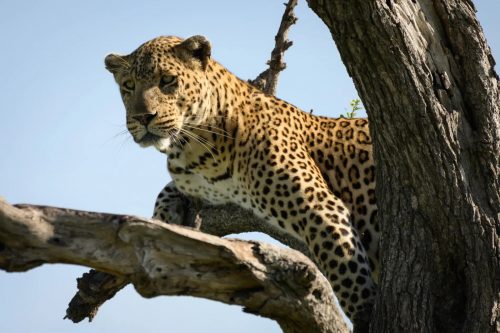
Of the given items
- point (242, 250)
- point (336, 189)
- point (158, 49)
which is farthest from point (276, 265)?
point (158, 49)

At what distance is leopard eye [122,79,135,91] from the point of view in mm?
10828

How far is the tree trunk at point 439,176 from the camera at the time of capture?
Result: 24.5 ft

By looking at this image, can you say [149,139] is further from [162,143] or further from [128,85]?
[128,85]

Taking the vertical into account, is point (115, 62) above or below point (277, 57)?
below

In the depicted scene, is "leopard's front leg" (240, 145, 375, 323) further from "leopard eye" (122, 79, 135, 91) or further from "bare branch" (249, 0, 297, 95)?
"bare branch" (249, 0, 297, 95)

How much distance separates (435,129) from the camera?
7516mm

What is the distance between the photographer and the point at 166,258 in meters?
6.41

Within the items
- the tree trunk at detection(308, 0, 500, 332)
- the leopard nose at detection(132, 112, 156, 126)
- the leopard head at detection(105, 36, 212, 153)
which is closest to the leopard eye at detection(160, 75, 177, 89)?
the leopard head at detection(105, 36, 212, 153)

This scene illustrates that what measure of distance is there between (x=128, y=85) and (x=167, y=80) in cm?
49

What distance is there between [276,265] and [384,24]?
75.1 inches

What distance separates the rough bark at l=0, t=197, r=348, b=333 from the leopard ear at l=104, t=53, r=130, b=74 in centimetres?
486

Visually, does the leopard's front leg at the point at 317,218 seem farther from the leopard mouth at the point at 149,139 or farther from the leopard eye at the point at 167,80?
the leopard eye at the point at 167,80

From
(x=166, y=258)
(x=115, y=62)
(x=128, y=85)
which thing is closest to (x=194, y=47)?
(x=128, y=85)

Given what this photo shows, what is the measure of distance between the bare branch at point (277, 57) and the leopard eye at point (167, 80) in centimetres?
219
